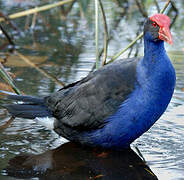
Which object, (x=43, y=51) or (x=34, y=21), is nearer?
(x=43, y=51)

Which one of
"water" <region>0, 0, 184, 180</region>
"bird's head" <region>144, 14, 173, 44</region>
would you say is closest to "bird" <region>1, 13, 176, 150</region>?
"bird's head" <region>144, 14, 173, 44</region>

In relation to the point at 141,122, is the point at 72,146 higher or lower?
lower

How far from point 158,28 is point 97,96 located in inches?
28.8

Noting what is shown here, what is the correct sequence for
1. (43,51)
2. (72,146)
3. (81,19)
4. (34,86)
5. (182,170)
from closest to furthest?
1. (182,170)
2. (72,146)
3. (34,86)
4. (43,51)
5. (81,19)

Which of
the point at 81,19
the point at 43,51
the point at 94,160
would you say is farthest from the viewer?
the point at 81,19

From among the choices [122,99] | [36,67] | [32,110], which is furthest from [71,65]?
[122,99]

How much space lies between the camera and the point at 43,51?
6.58m

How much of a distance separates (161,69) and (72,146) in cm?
107

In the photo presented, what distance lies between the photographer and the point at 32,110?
13.6ft

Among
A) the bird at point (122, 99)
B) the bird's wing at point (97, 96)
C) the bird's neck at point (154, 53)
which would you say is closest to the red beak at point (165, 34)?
the bird at point (122, 99)

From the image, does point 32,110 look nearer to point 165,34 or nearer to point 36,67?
point 165,34

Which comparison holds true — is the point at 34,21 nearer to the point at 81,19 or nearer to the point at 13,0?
the point at 81,19

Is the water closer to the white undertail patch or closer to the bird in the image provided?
the white undertail patch

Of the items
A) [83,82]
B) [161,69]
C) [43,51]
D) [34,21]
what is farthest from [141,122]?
[34,21]
